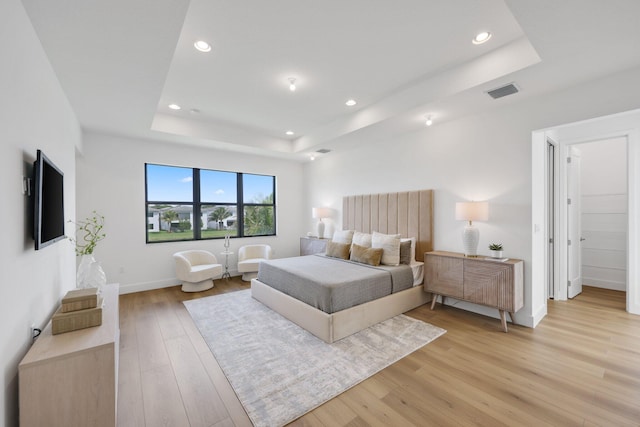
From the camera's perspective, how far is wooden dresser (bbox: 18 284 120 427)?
4.50 feet

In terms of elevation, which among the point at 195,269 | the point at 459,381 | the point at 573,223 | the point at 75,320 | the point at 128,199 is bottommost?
the point at 459,381

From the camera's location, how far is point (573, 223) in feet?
13.7

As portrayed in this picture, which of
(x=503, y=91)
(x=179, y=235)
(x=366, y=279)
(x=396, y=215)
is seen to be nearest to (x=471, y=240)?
(x=396, y=215)

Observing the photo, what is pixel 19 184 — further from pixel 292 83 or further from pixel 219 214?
pixel 219 214

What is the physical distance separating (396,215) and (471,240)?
4.30ft

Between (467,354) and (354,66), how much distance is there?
10.3ft

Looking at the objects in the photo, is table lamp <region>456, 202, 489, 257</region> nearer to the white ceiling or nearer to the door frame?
the door frame

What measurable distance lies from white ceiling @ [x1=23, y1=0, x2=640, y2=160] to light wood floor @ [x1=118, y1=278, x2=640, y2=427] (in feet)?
8.75

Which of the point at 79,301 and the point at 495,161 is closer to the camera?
the point at 79,301

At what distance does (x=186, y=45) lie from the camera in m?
2.44

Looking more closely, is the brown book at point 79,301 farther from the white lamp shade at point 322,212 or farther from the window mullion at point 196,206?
the white lamp shade at point 322,212

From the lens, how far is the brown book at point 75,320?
170cm

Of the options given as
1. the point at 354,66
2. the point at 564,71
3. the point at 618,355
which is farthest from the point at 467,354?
the point at 354,66

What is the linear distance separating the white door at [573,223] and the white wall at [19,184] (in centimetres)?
603
